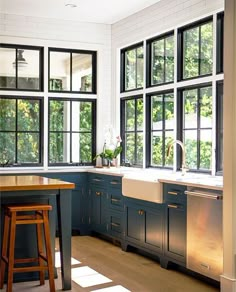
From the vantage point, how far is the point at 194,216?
4902mm

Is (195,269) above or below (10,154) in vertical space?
below

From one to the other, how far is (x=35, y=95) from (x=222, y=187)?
3.76 m

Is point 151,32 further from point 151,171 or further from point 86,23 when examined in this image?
point 151,171

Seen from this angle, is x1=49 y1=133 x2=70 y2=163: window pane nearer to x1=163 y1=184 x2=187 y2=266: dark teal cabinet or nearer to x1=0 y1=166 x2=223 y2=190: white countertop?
x1=0 y1=166 x2=223 y2=190: white countertop

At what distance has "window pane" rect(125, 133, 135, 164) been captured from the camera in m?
7.52

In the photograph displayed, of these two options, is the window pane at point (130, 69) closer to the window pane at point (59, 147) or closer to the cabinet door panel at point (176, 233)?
the window pane at point (59, 147)

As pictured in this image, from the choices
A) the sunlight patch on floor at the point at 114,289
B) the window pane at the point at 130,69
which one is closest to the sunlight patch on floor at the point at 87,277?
the sunlight patch on floor at the point at 114,289

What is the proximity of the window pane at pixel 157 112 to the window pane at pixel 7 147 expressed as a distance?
202 cm

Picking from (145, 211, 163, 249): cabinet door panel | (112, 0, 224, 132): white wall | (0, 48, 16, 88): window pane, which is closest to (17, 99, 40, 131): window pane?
(0, 48, 16, 88): window pane

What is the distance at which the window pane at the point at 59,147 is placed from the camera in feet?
25.1

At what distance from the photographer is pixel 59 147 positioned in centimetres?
770

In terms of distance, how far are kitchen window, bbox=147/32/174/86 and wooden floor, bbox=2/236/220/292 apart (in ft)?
7.40

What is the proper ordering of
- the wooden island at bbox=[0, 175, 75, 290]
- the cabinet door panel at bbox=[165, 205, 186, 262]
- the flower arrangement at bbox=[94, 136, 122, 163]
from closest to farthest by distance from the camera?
1. the wooden island at bbox=[0, 175, 75, 290]
2. the cabinet door panel at bbox=[165, 205, 186, 262]
3. the flower arrangement at bbox=[94, 136, 122, 163]

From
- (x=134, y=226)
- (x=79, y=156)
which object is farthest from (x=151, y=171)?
(x=79, y=156)
